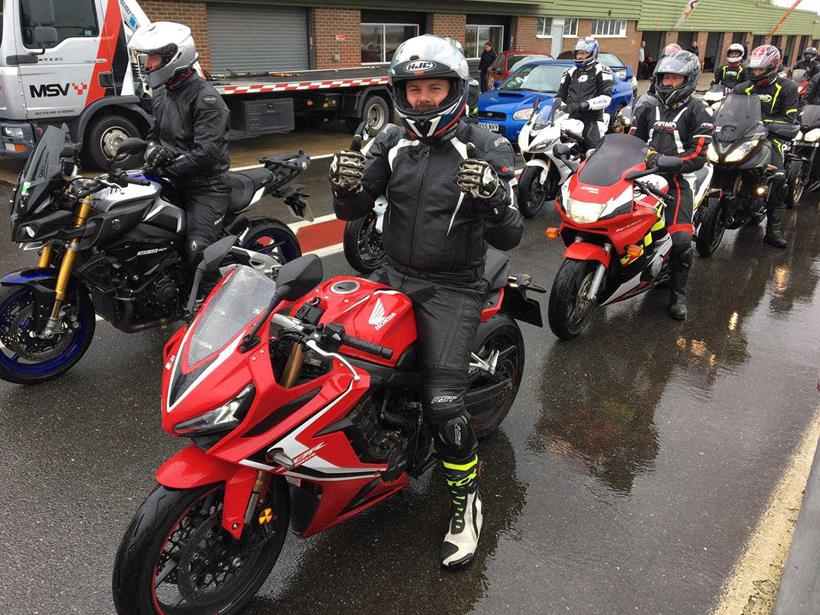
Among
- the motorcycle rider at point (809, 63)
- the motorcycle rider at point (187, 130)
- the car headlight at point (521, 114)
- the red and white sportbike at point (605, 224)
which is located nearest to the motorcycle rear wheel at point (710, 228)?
the red and white sportbike at point (605, 224)

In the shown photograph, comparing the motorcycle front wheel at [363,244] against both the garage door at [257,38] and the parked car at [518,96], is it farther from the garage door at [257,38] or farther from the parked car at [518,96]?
the garage door at [257,38]

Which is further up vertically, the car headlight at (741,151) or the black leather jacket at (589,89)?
the black leather jacket at (589,89)

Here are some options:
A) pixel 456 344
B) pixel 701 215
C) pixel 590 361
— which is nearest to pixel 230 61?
pixel 701 215

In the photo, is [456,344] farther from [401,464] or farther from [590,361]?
[590,361]

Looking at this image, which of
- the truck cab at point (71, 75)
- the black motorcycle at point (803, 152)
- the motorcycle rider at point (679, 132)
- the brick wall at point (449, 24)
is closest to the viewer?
the motorcycle rider at point (679, 132)

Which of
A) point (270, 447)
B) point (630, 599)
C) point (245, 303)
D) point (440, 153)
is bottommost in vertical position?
point (630, 599)

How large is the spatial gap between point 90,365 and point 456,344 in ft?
10.1

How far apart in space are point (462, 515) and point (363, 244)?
12.2ft

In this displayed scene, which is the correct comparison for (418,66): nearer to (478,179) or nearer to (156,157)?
(478,179)

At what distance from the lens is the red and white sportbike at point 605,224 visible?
4.91 metres

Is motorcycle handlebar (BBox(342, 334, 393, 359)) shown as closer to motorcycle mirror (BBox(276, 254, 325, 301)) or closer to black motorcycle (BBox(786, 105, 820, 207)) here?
motorcycle mirror (BBox(276, 254, 325, 301))

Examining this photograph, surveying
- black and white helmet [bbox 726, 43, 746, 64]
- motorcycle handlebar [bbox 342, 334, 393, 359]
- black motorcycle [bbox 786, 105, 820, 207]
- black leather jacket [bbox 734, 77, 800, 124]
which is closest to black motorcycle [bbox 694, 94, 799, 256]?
black leather jacket [bbox 734, 77, 800, 124]

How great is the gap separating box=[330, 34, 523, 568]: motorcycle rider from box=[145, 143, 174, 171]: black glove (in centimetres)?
208

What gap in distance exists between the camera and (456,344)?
2936 mm
